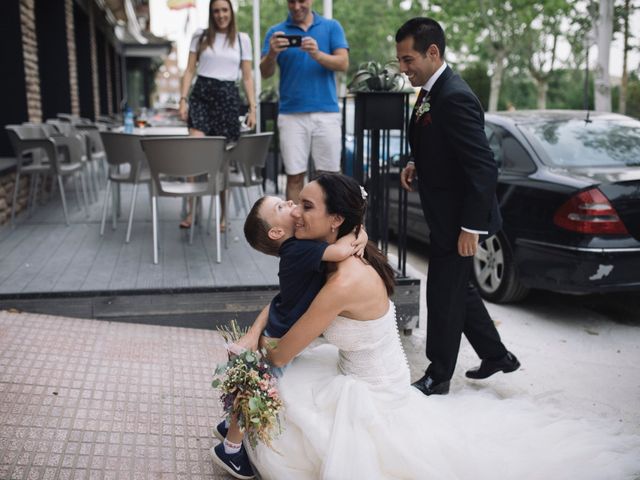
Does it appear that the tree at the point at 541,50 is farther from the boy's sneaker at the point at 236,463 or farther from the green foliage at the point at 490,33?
the boy's sneaker at the point at 236,463

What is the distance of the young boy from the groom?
2.75 feet

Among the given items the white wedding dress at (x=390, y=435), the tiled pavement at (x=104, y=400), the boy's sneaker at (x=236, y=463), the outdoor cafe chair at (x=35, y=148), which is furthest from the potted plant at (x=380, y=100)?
the outdoor cafe chair at (x=35, y=148)

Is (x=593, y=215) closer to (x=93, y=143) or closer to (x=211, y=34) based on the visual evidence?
(x=211, y=34)

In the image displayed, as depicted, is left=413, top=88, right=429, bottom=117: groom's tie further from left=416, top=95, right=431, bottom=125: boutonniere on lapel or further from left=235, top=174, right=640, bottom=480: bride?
left=235, top=174, right=640, bottom=480: bride

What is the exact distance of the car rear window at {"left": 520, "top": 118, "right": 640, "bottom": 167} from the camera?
538 centimetres

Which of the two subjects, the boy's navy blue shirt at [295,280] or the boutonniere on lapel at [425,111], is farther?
the boutonniere on lapel at [425,111]

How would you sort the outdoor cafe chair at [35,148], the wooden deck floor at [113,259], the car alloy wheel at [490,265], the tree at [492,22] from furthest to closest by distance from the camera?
the tree at [492,22] → the outdoor cafe chair at [35,148] → the car alloy wheel at [490,265] → the wooden deck floor at [113,259]

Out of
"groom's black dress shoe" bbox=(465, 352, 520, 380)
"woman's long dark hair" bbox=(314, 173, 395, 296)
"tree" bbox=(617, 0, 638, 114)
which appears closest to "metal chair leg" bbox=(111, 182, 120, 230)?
"groom's black dress shoe" bbox=(465, 352, 520, 380)

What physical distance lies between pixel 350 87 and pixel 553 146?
1.94m

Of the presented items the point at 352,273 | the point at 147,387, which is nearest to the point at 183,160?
the point at 147,387

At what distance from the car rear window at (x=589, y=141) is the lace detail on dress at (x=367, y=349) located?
3295mm

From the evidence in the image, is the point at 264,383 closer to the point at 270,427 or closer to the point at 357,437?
the point at 270,427

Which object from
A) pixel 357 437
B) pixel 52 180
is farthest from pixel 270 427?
pixel 52 180

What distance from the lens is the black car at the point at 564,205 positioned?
4.74 m
